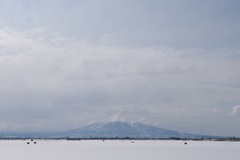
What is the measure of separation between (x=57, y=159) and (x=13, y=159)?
6.01 m

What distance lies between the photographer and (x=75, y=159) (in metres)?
56.3

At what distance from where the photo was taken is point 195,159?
54.6m

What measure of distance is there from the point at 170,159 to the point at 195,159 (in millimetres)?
3457

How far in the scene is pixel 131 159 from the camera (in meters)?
55.3

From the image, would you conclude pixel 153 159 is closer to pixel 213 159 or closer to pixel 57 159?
pixel 213 159

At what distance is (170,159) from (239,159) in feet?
31.7

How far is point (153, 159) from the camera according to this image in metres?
55.1

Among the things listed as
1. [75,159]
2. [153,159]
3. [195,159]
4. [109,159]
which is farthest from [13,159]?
[195,159]

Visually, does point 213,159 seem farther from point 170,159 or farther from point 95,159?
point 95,159

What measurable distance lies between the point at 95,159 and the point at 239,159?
20098 millimetres

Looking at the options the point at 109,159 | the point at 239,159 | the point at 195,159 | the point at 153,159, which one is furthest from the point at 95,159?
the point at 239,159

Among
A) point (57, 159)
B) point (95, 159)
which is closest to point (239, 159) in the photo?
point (95, 159)

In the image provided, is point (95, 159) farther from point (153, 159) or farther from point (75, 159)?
point (153, 159)

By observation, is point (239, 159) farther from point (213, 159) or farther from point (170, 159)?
point (170, 159)
